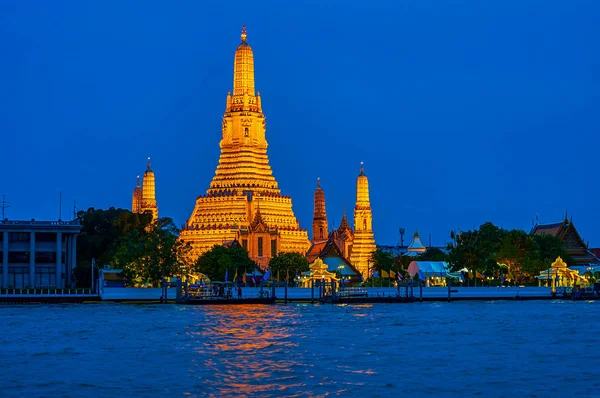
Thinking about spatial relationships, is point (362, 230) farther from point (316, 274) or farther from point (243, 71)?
point (316, 274)

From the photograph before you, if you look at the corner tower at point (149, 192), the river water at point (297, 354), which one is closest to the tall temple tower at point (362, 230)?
the corner tower at point (149, 192)

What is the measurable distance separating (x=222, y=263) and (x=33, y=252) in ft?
62.0

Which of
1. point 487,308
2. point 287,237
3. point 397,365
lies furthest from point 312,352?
point 287,237

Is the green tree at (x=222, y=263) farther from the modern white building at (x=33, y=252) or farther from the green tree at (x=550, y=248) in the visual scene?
the green tree at (x=550, y=248)

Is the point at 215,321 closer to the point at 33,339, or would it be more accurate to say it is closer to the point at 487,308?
the point at 33,339

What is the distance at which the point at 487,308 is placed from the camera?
8688 centimetres

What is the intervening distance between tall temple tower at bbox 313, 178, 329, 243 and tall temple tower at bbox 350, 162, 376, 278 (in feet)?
42.4

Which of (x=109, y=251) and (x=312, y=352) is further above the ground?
(x=109, y=251)

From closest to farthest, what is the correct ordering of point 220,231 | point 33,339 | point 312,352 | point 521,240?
point 312,352 → point 33,339 → point 521,240 → point 220,231

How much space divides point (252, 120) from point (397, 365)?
9041 centimetres

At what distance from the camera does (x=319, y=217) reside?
15838cm

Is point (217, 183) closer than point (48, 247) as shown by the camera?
No

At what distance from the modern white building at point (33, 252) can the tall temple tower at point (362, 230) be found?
159 ft

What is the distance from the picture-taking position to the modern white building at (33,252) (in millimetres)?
97500
